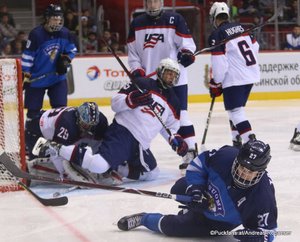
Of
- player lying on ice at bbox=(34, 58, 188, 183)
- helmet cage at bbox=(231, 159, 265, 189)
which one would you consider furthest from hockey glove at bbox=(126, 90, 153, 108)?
helmet cage at bbox=(231, 159, 265, 189)

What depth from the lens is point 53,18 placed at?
18.4ft

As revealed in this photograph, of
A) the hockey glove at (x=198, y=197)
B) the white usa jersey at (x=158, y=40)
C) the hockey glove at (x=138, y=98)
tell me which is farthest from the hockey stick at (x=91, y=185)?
the white usa jersey at (x=158, y=40)

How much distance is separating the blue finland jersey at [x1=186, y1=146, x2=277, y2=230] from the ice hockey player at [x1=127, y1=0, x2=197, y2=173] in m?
1.93

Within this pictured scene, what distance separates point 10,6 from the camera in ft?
37.4

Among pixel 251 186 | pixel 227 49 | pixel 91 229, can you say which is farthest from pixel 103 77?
pixel 251 186

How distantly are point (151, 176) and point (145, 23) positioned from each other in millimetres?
1104

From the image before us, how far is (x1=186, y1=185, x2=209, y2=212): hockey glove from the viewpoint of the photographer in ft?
10.9

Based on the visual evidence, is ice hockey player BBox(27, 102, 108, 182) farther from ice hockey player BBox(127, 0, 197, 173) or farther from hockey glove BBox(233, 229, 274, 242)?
hockey glove BBox(233, 229, 274, 242)

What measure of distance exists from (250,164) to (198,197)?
33 cm

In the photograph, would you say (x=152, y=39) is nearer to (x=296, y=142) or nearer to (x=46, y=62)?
(x=46, y=62)

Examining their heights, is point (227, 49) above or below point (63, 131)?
above

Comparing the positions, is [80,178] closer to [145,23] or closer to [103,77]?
[145,23]

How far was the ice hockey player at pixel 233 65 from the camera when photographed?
18.5 feet

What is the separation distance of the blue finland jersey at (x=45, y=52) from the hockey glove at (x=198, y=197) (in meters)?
2.66
